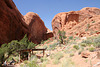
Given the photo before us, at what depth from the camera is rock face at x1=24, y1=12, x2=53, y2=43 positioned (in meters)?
32.1

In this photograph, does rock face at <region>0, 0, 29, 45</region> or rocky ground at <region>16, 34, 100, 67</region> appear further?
rock face at <region>0, 0, 29, 45</region>

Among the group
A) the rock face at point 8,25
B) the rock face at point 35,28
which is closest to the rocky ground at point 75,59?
the rock face at point 8,25

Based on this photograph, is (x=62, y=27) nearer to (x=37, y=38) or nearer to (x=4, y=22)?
(x=37, y=38)

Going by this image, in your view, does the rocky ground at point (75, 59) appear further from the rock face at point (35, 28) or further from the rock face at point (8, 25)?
the rock face at point (35, 28)

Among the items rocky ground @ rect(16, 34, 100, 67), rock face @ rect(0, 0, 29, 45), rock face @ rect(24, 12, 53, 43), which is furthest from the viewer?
rock face @ rect(24, 12, 53, 43)

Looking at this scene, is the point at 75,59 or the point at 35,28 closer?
the point at 75,59

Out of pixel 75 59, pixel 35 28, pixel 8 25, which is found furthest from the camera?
pixel 35 28

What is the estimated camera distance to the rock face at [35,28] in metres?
32.1

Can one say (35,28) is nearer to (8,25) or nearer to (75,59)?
(8,25)

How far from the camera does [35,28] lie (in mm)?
35406

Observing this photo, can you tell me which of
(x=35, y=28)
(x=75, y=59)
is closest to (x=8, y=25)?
(x=75, y=59)

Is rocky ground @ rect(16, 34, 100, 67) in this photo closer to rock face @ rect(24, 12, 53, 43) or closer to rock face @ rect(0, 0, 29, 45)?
rock face @ rect(0, 0, 29, 45)

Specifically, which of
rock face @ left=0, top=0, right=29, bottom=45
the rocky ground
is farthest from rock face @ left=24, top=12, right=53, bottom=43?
the rocky ground

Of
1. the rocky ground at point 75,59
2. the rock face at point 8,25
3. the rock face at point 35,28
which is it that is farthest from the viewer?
the rock face at point 35,28
